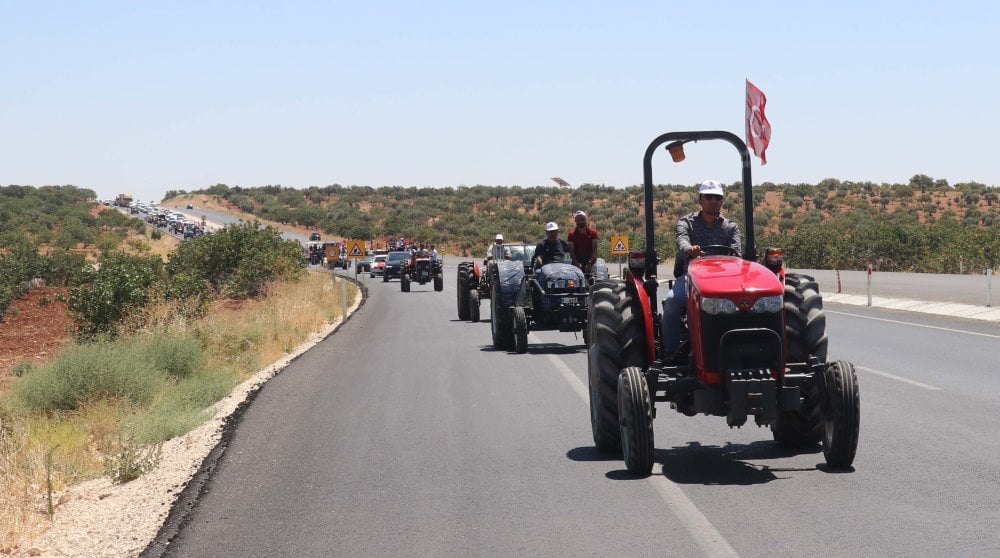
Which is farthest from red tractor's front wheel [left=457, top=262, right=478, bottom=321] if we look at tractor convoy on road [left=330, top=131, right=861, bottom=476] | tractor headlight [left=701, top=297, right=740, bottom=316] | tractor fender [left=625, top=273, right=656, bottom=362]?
tractor headlight [left=701, top=297, right=740, bottom=316]

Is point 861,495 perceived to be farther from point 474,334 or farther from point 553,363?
point 474,334

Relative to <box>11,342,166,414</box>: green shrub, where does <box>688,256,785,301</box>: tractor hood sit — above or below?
above

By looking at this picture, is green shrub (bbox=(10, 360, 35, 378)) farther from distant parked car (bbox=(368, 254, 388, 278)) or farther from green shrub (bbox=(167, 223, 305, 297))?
distant parked car (bbox=(368, 254, 388, 278))

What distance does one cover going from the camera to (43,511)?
29.8 ft

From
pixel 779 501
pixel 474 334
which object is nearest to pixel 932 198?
pixel 474 334

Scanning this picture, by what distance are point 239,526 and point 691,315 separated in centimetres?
351

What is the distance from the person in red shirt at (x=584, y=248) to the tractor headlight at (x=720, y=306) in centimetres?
1091

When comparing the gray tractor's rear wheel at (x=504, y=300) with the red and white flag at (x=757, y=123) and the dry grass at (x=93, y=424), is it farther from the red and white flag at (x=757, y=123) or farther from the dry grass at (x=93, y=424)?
the red and white flag at (x=757, y=123)

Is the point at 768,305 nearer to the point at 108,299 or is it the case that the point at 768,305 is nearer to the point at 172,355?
the point at 172,355

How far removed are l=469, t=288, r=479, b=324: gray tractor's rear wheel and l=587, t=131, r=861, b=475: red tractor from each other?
58.9 feet

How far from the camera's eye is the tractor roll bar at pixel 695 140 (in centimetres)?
970

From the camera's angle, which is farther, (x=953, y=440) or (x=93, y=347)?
(x=93, y=347)

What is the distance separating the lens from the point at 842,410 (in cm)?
869

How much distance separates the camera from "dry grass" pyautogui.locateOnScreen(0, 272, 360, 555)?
30.5ft
